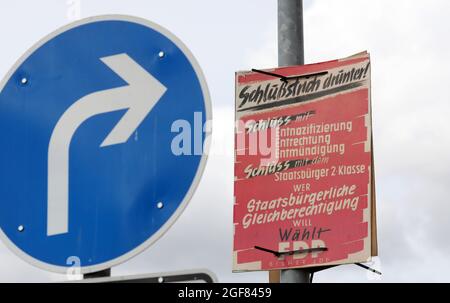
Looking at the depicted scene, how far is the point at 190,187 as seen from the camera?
127 inches

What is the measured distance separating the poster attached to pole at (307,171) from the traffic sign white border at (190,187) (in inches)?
294

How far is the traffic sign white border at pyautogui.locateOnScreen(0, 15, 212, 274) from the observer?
3162 millimetres

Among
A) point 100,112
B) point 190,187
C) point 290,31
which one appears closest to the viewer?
point 190,187

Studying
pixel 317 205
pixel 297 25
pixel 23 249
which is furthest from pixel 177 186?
pixel 317 205

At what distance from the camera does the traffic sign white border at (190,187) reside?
3.16 meters

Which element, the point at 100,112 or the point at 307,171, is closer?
the point at 100,112

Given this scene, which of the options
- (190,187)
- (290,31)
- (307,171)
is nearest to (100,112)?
(190,187)

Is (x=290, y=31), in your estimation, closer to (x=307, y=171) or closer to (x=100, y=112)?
(x=307, y=171)

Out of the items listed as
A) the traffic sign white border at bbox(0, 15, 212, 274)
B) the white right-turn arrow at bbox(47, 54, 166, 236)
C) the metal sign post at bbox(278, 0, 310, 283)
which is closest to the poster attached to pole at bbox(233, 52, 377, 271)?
the metal sign post at bbox(278, 0, 310, 283)

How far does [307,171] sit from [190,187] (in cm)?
811

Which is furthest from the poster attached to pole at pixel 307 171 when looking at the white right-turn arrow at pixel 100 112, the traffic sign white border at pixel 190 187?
the white right-turn arrow at pixel 100 112

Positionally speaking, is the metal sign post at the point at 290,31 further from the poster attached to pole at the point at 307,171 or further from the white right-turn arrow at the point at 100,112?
the white right-turn arrow at the point at 100,112

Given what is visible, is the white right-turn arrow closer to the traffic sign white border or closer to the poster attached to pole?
the traffic sign white border
